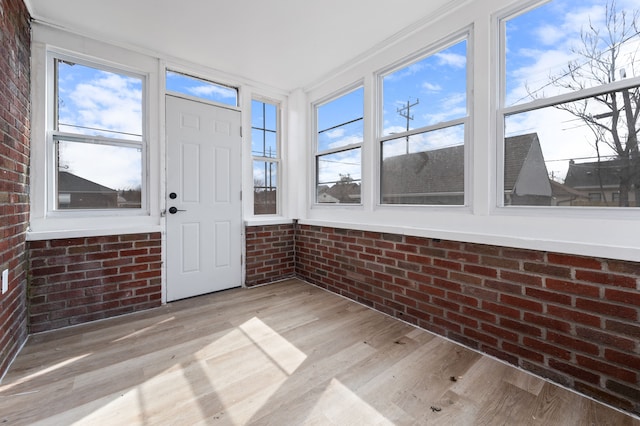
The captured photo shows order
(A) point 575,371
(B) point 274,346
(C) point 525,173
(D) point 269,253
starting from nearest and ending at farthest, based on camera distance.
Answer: (A) point 575,371
(C) point 525,173
(B) point 274,346
(D) point 269,253

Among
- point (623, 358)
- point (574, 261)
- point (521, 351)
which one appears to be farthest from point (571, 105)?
point (521, 351)

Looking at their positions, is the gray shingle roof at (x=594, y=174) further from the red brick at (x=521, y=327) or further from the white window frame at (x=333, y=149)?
the white window frame at (x=333, y=149)

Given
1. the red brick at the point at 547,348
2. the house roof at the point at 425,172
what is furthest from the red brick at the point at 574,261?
the house roof at the point at 425,172

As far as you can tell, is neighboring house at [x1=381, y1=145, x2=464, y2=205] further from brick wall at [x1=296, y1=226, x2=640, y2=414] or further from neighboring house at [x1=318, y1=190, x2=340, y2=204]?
neighboring house at [x1=318, y1=190, x2=340, y2=204]

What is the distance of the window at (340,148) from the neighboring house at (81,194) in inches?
88.4

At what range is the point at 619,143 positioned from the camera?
158cm

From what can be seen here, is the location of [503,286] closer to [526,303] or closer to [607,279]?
[526,303]

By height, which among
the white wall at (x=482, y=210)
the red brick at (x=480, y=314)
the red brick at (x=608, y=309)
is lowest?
the red brick at (x=480, y=314)

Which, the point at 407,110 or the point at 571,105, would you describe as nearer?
the point at 571,105

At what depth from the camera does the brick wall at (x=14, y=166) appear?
5.81 feet

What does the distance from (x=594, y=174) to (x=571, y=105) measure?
45 cm

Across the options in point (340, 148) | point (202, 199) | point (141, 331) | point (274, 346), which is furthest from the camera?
point (340, 148)

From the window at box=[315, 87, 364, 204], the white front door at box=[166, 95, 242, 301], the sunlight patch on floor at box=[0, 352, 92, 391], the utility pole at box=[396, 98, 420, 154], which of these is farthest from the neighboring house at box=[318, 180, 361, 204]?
the sunlight patch on floor at box=[0, 352, 92, 391]

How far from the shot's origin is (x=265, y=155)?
3686 millimetres
